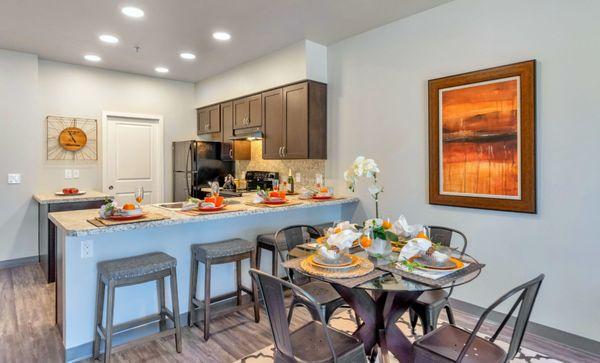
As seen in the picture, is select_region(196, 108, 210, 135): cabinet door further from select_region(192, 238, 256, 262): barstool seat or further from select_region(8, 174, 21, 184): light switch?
select_region(192, 238, 256, 262): barstool seat

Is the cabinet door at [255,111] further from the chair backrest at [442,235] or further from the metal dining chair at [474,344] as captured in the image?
the metal dining chair at [474,344]

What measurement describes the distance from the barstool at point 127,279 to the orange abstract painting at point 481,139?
97.2 inches

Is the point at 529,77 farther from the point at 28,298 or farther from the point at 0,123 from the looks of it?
the point at 0,123

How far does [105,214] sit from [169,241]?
21.2 inches

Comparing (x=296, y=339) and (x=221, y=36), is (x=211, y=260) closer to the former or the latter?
(x=296, y=339)

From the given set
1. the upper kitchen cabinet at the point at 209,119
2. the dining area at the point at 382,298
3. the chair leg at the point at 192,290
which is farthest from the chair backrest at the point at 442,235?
the upper kitchen cabinet at the point at 209,119

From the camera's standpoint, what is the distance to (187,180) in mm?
5422

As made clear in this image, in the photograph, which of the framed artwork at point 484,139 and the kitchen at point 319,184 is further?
the framed artwork at point 484,139

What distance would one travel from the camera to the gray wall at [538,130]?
8.24 ft

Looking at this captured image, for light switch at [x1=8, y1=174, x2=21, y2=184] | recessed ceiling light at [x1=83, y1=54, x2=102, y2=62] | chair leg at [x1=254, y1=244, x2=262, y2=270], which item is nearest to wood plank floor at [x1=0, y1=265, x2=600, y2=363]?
chair leg at [x1=254, y1=244, x2=262, y2=270]

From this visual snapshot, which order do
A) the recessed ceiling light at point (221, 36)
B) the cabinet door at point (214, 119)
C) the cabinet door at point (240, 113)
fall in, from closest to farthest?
the recessed ceiling light at point (221, 36), the cabinet door at point (240, 113), the cabinet door at point (214, 119)

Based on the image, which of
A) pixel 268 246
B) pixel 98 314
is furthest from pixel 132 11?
pixel 98 314

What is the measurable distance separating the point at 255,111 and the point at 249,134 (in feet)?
1.17

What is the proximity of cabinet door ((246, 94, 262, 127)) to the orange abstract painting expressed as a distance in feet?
7.91
